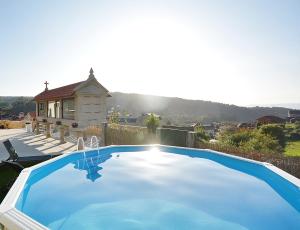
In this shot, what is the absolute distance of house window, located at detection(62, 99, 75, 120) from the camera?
19.0 metres

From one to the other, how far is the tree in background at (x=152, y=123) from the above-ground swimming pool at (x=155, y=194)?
203 cm

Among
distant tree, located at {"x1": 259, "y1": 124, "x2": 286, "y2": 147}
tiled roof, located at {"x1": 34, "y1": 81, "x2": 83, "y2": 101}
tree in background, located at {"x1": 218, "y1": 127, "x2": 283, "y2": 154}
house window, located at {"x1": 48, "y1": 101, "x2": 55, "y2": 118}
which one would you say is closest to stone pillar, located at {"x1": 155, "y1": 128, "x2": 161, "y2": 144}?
tree in background, located at {"x1": 218, "y1": 127, "x2": 283, "y2": 154}

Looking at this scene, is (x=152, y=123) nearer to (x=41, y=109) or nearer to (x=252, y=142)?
(x=252, y=142)

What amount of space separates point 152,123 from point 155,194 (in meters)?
5.95

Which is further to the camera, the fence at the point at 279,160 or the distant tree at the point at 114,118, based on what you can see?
the distant tree at the point at 114,118

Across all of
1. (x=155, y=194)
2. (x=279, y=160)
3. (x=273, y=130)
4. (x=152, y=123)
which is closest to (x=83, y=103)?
(x=152, y=123)

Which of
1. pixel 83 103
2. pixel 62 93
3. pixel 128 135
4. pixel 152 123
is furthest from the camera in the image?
pixel 62 93

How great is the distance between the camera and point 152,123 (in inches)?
575

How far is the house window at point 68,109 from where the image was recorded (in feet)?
62.3

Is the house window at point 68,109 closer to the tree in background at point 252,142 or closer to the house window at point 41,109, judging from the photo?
the house window at point 41,109

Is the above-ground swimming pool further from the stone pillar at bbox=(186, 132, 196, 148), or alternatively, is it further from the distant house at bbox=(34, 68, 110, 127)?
the distant house at bbox=(34, 68, 110, 127)

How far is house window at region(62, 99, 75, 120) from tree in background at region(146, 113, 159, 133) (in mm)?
6659

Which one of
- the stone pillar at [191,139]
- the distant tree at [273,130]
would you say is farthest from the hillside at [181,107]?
the stone pillar at [191,139]

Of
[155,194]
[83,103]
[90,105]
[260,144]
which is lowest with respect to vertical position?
[155,194]
